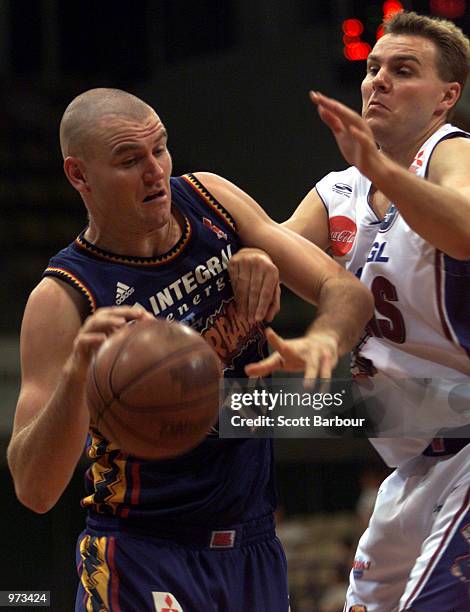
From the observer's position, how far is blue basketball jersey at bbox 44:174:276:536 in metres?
3.06

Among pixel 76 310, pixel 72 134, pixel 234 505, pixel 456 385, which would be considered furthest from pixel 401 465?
pixel 72 134

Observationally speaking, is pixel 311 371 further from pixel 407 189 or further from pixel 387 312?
pixel 387 312

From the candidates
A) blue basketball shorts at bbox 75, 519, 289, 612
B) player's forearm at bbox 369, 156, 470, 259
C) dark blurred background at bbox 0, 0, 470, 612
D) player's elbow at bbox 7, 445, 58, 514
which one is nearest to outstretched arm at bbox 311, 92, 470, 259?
player's forearm at bbox 369, 156, 470, 259

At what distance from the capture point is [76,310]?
297cm

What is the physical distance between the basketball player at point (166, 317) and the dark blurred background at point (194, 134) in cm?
439

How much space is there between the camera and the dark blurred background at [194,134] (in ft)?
26.6

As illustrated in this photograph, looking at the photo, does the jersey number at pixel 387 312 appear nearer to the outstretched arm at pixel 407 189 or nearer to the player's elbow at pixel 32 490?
the outstretched arm at pixel 407 189

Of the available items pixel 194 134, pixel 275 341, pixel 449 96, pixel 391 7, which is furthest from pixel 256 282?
pixel 194 134

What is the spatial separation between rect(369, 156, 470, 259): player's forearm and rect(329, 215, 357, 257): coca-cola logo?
723 mm

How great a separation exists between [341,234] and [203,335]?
95 cm

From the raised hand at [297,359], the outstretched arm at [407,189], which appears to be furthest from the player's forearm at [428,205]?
the raised hand at [297,359]

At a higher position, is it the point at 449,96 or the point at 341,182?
the point at 449,96

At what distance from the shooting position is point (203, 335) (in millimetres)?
3135

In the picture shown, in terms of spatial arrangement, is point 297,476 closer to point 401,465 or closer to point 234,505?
point 401,465
